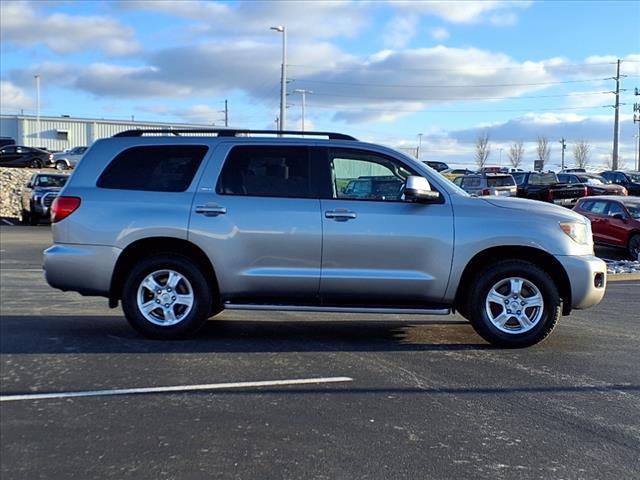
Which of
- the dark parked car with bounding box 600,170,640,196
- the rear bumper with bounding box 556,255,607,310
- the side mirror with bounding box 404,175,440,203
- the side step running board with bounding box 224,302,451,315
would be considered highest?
the dark parked car with bounding box 600,170,640,196

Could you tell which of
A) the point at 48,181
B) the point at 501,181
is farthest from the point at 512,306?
the point at 48,181

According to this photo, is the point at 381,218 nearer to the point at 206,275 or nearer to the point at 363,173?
the point at 363,173

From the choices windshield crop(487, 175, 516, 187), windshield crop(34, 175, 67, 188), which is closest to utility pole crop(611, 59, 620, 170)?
windshield crop(487, 175, 516, 187)

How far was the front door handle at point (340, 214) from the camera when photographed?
20.6 feet

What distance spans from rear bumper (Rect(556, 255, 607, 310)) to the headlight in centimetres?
18

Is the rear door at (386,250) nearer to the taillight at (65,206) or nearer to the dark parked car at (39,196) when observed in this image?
the taillight at (65,206)

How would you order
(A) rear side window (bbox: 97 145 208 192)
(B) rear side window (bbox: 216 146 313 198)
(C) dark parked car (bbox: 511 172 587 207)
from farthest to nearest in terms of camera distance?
1. (C) dark parked car (bbox: 511 172 587 207)
2. (A) rear side window (bbox: 97 145 208 192)
3. (B) rear side window (bbox: 216 146 313 198)

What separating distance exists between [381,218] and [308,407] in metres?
2.23

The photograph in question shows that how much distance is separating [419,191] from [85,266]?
10.7 ft

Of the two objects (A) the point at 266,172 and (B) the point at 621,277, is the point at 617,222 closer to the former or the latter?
(B) the point at 621,277

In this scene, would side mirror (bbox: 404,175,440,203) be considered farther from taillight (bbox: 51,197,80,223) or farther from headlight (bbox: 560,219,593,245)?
taillight (bbox: 51,197,80,223)

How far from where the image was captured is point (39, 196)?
24469 mm

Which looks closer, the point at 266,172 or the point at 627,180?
the point at 266,172

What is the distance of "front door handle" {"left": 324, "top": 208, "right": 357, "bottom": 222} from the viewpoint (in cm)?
629
